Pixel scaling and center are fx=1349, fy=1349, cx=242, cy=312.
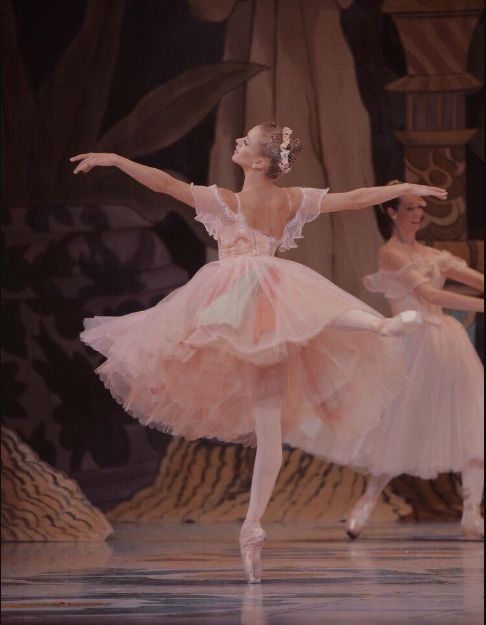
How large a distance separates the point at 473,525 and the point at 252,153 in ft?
6.98

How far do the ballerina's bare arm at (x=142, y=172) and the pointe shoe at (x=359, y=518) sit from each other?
6.57 ft

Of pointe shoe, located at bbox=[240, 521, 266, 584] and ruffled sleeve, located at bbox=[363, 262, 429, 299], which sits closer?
pointe shoe, located at bbox=[240, 521, 266, 584]

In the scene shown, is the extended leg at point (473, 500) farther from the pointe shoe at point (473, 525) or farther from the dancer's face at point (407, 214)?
the dancer's face at point (407, 214)

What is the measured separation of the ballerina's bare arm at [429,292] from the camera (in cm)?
592

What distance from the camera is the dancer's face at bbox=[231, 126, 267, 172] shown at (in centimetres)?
444

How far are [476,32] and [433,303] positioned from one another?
1.76m

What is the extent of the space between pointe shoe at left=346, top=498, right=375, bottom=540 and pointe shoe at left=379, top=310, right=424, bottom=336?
2.03 m

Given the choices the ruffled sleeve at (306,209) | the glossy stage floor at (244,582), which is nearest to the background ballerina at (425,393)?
the glossy stage floor at (244,582)

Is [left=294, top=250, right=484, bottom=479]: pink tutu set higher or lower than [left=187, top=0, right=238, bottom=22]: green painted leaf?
lower

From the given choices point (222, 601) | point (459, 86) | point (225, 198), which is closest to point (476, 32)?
point (459, 86)

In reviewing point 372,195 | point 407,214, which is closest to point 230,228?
point 372,195

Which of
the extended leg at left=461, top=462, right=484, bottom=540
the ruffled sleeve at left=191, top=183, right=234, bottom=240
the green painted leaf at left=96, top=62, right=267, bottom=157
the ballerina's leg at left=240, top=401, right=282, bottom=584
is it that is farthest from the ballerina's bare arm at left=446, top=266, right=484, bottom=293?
the ballerina's leg at left=240, top=401, right=282, bottom=584

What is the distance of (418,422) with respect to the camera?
607 cm

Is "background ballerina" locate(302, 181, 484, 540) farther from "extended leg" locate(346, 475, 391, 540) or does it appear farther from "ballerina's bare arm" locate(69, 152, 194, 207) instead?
"ballerina's bare arm" locate(69, 152, 194, 207)
